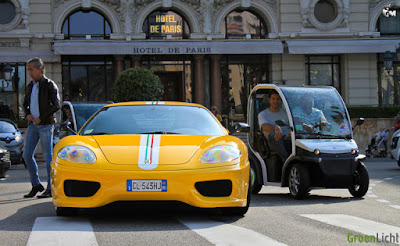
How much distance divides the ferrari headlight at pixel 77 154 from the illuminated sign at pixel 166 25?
25.7 metres

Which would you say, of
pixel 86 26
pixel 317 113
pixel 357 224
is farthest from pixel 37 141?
pixel 86 26

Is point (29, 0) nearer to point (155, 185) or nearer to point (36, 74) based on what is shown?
point (36, 74)

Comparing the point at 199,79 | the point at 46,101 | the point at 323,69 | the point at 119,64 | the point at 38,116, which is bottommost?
the point at 38,116

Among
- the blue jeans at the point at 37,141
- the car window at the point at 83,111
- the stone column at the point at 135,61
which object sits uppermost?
the stone column at the point at 135,61

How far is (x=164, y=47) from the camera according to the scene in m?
31.1

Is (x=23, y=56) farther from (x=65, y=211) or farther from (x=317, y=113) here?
(x=65, y=211)

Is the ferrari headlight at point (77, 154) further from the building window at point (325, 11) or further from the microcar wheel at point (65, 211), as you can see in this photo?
the building window at point (325, 11)

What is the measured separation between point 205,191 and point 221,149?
544 mm

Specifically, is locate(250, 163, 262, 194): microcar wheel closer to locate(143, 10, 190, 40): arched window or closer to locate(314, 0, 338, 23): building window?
locate(143, 10, 190, 40): arched window

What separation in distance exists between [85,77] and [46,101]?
22614 mm

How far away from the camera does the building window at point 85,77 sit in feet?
106

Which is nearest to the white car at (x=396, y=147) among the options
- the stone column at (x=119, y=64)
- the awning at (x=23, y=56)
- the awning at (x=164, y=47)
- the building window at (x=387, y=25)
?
the awning at (x=164, y=47)

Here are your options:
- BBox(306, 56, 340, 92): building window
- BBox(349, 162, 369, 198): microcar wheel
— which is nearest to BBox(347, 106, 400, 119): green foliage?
BBox(306, 56, 340, 92): building window

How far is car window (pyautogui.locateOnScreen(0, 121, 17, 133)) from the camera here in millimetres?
22359
